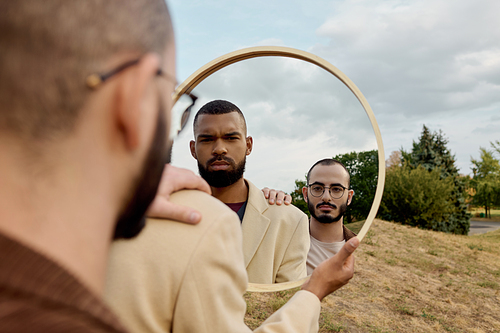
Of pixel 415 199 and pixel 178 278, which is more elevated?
pixel 178 278

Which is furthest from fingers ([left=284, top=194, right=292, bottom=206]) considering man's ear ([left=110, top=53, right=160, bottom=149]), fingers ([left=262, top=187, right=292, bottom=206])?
man's ear ([left=110, top=53, right=160, bottom=149])

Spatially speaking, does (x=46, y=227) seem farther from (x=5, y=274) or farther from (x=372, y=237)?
(x=372, y=237)

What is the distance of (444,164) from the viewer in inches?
679

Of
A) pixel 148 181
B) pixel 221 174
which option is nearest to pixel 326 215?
pixel 221 174

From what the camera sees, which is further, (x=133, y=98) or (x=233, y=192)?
(x=233, y=192)

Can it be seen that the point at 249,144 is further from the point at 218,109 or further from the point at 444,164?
the point at 444,164

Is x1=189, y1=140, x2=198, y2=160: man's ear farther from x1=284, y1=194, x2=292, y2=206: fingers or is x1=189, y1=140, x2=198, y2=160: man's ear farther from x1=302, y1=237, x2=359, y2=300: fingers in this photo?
x1=302, y1=237, x2=359, y2=300: fingers

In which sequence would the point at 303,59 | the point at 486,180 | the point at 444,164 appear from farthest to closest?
the point at 486,180, the point at 444,164, the point at 303,59

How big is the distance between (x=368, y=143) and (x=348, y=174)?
255 mm

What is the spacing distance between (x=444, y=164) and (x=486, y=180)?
15528 mm

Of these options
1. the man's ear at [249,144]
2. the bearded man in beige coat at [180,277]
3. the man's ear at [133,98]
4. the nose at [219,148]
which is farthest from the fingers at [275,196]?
the man's ear at [133,98]

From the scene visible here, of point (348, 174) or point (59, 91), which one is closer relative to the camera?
point (59, 91)

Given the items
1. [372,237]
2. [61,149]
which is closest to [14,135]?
[61,149]

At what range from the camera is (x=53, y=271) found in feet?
1.68
